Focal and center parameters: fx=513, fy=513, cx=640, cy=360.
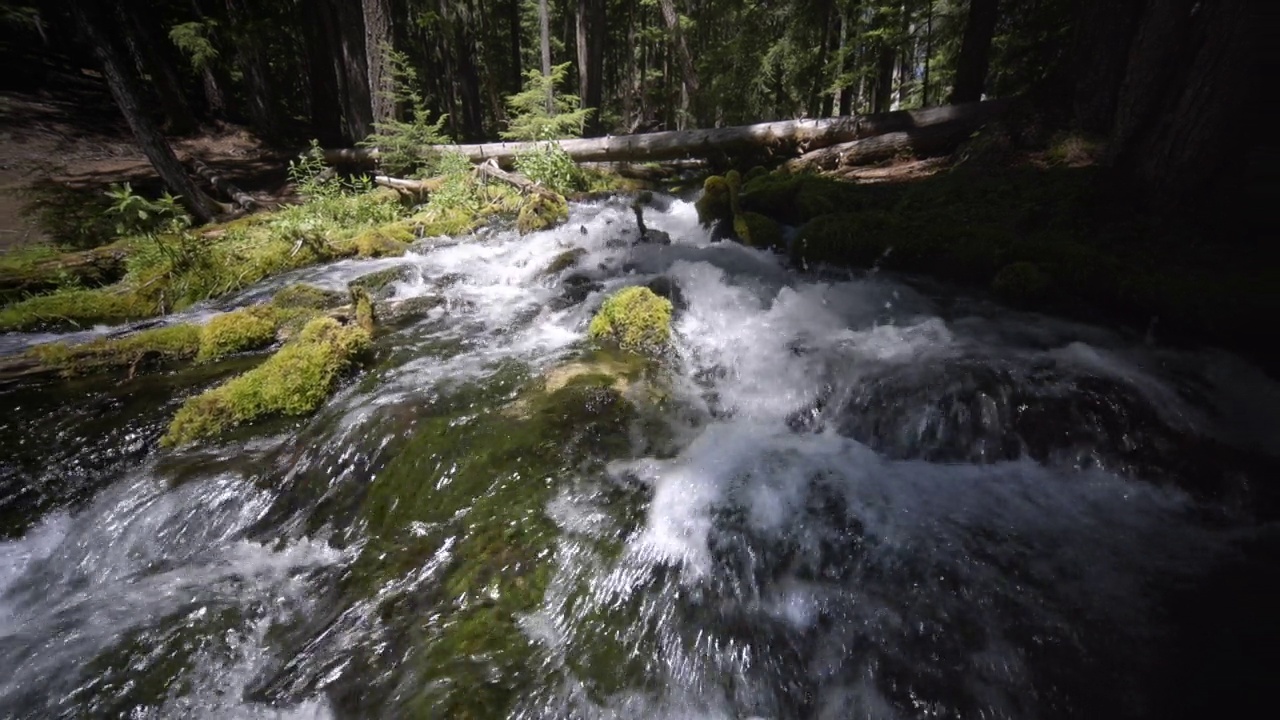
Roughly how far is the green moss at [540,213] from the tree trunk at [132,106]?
20.8 ft

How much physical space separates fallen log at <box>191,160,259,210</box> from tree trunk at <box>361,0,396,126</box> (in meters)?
3.31

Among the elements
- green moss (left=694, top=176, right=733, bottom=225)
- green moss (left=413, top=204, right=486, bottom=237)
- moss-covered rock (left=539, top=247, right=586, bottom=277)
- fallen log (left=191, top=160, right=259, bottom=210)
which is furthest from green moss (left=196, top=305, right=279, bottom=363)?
fallen log (left=191, top=160, right=259, bottom=210)

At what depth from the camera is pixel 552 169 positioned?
39.1 feet

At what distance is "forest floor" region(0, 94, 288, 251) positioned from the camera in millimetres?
9820

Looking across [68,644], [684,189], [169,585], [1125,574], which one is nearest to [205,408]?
[169,585]

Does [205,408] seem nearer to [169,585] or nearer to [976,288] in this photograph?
[169,585]

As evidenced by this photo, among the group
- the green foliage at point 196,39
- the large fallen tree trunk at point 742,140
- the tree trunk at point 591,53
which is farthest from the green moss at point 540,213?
the green foliage at point 196,39

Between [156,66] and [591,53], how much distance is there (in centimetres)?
1360

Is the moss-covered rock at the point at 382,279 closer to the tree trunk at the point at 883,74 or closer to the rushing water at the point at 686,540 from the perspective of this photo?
the rushing water at the point at 686,540

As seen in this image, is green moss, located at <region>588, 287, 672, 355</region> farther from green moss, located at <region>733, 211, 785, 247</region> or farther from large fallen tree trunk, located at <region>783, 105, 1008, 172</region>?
large fallen tree trunk, located at <region>783, 105, 1008, 172</region>

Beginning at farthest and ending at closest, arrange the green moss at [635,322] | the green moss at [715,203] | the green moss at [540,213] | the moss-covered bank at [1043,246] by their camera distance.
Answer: the green moss at [540,213] < the green moss at [715,203] < the green moss at [635,322] < the moss-covered bank at [1043,246]

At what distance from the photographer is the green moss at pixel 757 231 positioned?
25.5 feet

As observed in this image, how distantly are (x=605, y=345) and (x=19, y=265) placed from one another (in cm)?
893

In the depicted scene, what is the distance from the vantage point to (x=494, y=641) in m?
2.64
